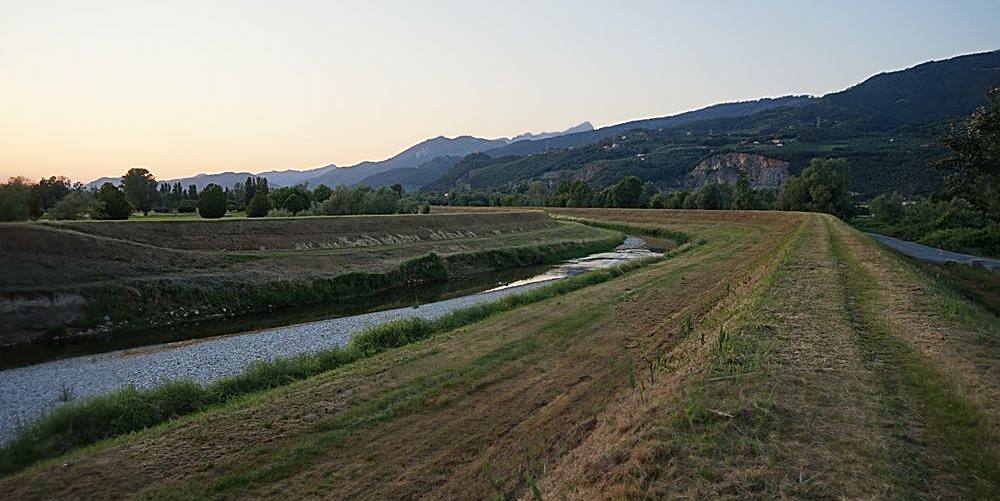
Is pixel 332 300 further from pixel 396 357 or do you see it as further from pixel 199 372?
pixel 396 357

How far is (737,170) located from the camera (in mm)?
155125

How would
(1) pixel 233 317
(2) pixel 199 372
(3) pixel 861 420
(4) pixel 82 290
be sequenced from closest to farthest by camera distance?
1. (3) pixel 861 420
2. (2) pixel 199 372
3. (4) pixel 82 290
4. (1) pixel 233 317

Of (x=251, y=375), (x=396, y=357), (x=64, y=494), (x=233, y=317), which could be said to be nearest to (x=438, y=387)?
(x=396, y=357)

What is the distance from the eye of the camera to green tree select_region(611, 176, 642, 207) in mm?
97812

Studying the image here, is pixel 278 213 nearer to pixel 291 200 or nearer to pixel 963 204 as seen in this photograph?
pixel 291 200

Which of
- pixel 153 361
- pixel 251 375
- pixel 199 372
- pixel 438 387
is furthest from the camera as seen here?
pixel 153 361

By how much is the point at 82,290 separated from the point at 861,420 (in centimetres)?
2555

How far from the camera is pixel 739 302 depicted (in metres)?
15.5

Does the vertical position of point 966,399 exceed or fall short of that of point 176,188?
it falls short

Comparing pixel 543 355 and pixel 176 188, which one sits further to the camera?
pixel 176 188

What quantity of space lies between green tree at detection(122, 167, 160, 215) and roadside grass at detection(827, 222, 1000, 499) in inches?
2499

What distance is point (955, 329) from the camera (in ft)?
36.5

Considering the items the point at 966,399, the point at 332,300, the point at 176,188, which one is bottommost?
the point at 332,300

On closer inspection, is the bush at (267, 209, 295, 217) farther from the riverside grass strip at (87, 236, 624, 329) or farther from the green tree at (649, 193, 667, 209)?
the green tree at (649, 193, 667, 209)
